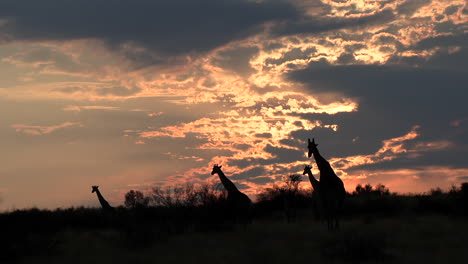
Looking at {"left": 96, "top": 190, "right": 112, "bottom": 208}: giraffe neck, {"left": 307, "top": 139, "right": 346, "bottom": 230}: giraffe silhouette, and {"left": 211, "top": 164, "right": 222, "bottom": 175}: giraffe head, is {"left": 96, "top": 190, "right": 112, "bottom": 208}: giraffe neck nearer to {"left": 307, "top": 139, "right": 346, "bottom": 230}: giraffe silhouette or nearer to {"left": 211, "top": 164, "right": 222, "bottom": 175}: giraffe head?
{"left": 211, "top": 164, "right": 222, "bottom": 175}: giraffe head

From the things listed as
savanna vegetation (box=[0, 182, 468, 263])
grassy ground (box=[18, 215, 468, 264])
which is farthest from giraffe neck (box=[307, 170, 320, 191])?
grassy ground (box=[18, 215, 468, 264])

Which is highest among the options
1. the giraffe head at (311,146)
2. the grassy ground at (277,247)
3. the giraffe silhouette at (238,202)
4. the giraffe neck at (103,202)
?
the giraffe head at (311,146)

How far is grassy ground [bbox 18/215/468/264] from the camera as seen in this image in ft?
52.1

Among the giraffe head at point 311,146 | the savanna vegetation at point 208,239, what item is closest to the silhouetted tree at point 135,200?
the savanna vegetation at point 208,239

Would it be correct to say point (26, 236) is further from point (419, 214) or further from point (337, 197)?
point (419, 214)

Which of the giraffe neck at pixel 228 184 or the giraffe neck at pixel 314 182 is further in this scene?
the giraffe neck at pixel 314 182

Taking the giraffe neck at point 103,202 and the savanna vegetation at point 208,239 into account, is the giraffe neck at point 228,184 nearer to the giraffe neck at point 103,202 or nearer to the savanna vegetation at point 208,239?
the savanna vegetation at point 208,239

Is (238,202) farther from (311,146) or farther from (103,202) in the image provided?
(103,202)

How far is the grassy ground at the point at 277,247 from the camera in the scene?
52.1ft

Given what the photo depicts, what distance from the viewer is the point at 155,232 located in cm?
2000

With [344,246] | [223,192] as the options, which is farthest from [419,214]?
[344,246]

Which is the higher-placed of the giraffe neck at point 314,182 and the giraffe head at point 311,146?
the giraffe head at point 311,146

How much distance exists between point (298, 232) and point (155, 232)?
5632 mm

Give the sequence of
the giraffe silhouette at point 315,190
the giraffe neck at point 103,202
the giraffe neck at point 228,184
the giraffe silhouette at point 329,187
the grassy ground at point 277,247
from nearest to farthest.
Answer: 1. the grassy ground at point 277,247
2. the giraffe silhouette at point 329,187
3. the giraffe neck at point 228,184
4. the giraffe silhouette at point 315,190
5. the giraffe neck at point 103,202
